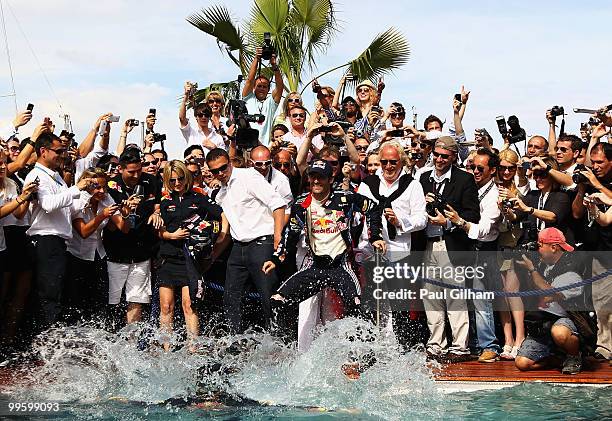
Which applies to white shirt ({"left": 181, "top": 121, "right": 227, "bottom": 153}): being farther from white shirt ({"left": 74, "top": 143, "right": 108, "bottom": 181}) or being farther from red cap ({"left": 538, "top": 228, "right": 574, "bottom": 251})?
red cap ({"left": 538, "top": 228, "right": 574, "bottom": 251})

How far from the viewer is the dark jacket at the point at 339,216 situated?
8.71m

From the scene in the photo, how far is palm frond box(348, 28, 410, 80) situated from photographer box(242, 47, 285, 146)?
26.3 feet

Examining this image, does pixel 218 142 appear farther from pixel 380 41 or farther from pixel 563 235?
pixel 380 41

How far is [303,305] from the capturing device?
348 inches

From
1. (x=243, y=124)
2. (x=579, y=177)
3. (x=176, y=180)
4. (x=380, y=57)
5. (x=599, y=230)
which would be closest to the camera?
(x=579, y=177)

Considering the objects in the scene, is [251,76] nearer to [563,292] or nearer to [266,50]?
[266,50]

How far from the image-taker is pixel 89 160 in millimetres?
11172

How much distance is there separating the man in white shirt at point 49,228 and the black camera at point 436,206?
3584 millimetres

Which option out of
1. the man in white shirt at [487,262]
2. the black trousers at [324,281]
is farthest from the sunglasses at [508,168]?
the black trousers at [324,281]

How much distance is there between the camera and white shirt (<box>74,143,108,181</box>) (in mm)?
10962

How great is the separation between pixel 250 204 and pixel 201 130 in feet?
9.26

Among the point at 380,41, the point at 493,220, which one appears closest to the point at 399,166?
the point at 493,220

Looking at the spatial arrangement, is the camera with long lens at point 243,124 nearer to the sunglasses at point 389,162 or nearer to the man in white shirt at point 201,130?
the man in white shirt at point 201,130

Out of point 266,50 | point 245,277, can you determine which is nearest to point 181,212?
point 245,277
